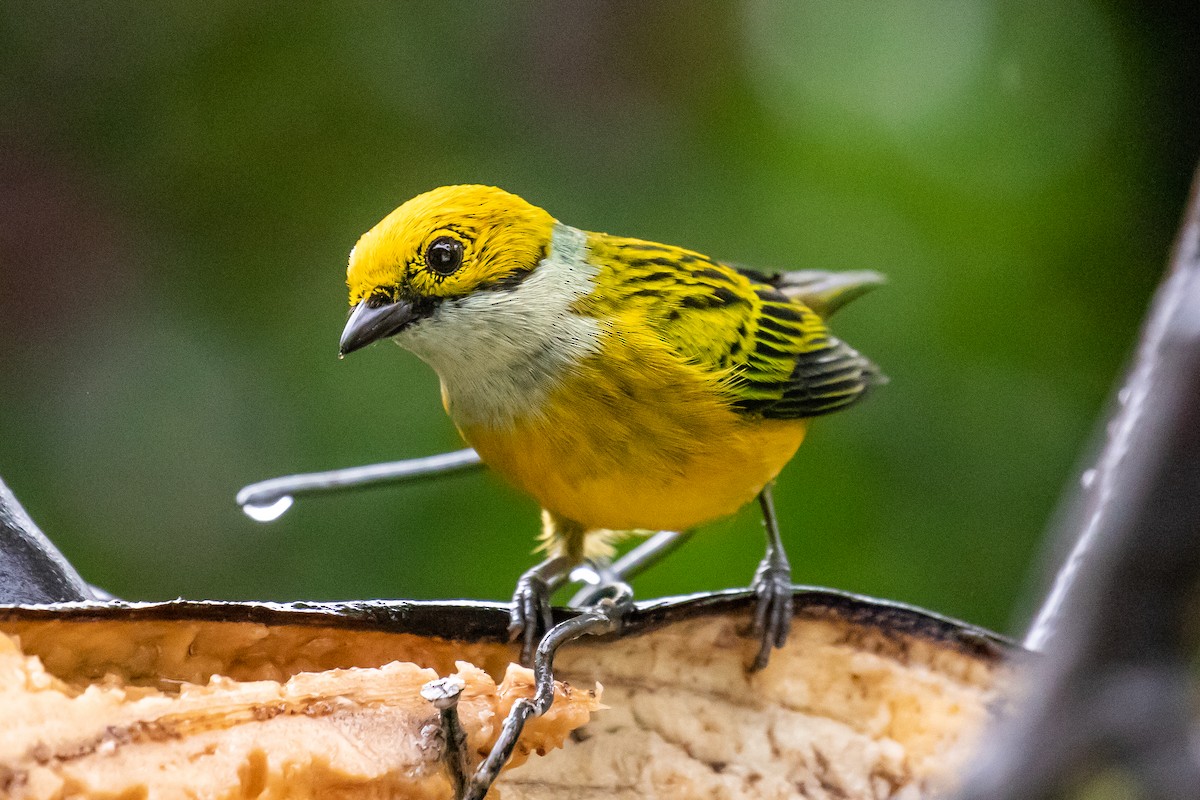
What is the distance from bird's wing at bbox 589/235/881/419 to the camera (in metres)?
2.13

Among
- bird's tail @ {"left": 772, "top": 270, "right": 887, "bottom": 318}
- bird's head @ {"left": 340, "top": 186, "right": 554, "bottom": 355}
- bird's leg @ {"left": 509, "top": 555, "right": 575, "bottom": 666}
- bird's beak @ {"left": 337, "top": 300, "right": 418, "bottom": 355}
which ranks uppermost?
bird's head @ {"left": 340, "top": 186, "right": 554, "bottom": 355}

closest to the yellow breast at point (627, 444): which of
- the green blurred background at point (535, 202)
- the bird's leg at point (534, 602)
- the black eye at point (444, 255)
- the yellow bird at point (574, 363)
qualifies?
the yellow bird at point (574, 363)

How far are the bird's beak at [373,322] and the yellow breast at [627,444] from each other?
276mm

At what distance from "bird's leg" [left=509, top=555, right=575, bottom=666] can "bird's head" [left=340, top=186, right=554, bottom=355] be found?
435 mm

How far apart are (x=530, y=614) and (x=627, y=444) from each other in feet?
1.13

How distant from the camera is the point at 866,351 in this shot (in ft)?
10.8

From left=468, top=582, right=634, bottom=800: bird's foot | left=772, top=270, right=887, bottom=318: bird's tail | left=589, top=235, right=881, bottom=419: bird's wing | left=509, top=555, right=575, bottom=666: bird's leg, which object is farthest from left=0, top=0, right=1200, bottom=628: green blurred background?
left=468, top=582, right=634, bottom=800: bird's foot

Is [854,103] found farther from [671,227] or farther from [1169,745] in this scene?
[1169,745]

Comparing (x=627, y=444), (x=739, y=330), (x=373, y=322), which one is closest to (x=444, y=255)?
(x=373, y=322)

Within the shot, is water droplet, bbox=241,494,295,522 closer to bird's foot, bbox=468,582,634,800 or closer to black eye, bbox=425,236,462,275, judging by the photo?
black eye, bbox=425,236,462,275

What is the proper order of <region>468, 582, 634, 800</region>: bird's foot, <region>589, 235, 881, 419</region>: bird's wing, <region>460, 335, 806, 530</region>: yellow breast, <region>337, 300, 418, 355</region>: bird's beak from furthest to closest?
1. <region>589, 235, 881, 419</region>: bird's wing
2. <region>460, 335, 806, 530</region>: yellow breast
3. <region>337, 300, 418, 355</region>: bird's beak
4. <region>468, 582, 634, 800</region>: bird's foot

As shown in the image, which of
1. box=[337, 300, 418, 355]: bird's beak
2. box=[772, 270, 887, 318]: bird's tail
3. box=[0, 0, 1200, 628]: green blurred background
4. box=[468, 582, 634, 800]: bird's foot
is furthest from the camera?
box=[0, 0, 1200, 628]: green blurred background

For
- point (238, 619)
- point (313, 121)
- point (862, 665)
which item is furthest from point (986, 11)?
point (238, 619)

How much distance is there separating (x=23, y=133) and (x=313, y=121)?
693 millimetres
